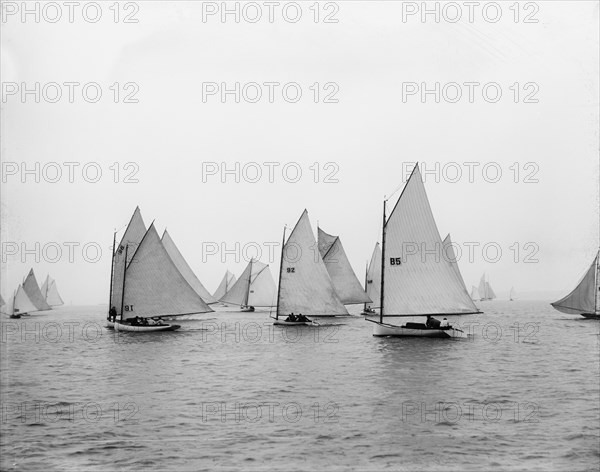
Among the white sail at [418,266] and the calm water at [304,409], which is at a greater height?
the white sail at [418,266]

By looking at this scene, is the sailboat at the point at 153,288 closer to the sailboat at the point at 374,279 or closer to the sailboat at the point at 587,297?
the sailboat at the point at 374,279

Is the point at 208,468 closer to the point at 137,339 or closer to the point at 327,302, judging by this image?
the point at 137,339

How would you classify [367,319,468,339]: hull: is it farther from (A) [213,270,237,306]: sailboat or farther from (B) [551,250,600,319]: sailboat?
(A) [213,270,237,306]: sailboat

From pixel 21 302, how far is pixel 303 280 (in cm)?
5663

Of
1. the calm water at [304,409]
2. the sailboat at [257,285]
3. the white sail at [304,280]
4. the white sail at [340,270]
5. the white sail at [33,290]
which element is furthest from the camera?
the sailboat at [257,285]

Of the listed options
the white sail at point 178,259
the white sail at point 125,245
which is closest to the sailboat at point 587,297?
the white sail at point 178,259

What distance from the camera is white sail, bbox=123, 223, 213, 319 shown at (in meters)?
58.0

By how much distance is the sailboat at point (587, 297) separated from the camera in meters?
83.2

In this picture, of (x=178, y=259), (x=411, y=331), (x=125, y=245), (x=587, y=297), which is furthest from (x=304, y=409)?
(x=587, y=297)

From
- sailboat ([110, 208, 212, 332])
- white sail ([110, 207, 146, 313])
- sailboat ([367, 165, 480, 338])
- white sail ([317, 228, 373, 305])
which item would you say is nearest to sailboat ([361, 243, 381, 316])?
white sail ([317, 228, 373, 305])

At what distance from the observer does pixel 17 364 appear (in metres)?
43.9

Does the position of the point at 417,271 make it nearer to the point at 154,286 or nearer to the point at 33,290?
the point at 154,286

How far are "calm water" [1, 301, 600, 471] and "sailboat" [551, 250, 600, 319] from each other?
3721 cm

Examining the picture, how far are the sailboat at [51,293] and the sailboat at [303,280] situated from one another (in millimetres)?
94521
